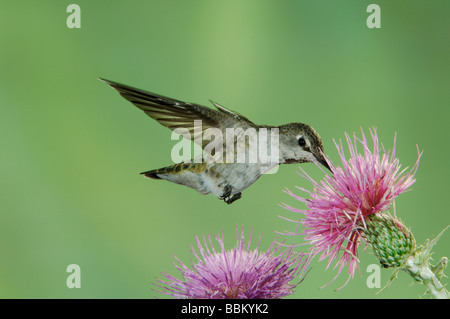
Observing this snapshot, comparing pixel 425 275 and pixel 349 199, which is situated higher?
pixel 349 199

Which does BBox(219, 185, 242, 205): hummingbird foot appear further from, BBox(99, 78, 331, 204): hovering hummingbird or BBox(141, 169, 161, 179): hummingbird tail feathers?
BBox(141, 169, 161, 179): hummingbird tail feathers

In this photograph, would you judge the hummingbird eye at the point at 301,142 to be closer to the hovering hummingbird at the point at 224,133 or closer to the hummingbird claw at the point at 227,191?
the hovering hummingbird at the point at 224,133

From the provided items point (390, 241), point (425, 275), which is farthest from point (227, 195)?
point (425, 275)

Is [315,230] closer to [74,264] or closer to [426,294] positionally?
[426,294]

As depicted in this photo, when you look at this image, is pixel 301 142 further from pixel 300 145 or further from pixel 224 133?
pixel 224 133

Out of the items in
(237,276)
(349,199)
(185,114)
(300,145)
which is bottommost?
(237,276)

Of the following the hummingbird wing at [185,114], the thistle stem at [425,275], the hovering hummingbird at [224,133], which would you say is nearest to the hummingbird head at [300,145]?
the hovering hummingbird at [224,133]
